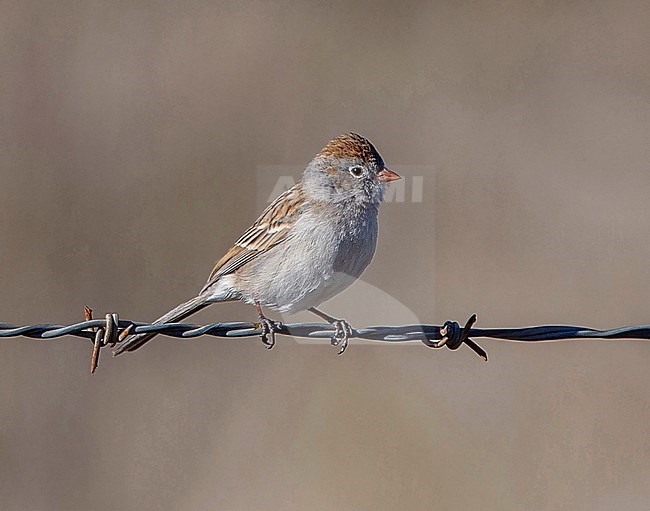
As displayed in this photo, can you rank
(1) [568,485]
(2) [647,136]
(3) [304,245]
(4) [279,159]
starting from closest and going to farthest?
(3) [304,245], (1) [568,485], (4) [279,159], (2) [647,136]

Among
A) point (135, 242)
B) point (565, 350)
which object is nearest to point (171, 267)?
point (135, 242)

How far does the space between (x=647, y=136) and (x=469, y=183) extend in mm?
2062

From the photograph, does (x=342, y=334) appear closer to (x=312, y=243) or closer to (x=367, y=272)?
(x=312, y=243)

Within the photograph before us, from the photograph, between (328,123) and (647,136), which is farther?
(647,136)

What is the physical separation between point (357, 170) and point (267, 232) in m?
0.59

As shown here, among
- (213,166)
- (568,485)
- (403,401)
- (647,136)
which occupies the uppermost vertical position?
(647,136)

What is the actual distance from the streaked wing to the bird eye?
0.29 metres

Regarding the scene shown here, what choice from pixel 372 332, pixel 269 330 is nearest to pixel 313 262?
pixel 269 330

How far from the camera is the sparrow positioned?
4.94 metres

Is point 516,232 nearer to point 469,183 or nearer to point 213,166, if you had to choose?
point 469,183

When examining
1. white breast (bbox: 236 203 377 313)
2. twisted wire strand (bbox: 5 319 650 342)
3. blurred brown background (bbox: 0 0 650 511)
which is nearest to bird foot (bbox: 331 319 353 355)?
white breast (bbox: 236 203 377 313)

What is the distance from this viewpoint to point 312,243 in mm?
4996

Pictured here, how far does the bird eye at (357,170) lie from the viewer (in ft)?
17.4

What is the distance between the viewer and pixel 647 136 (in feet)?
33.1
